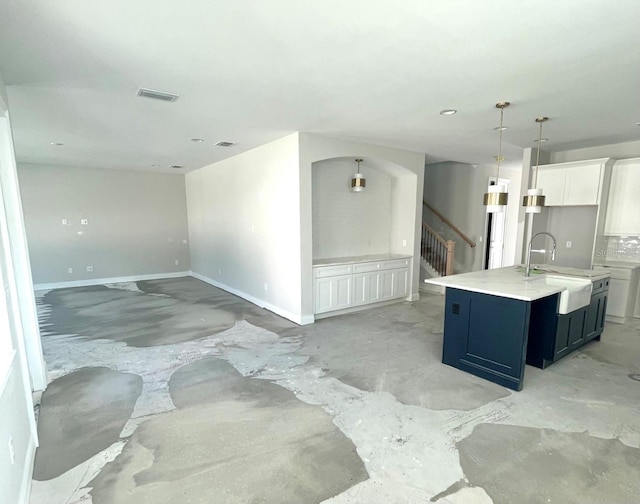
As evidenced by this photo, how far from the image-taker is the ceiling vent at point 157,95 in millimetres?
2957

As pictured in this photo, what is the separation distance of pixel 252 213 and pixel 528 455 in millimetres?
4948

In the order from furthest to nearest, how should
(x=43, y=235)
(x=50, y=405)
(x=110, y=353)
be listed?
1. (x=43, y=235)
2. (x=110, y=353)
3. (x=50, y=405)

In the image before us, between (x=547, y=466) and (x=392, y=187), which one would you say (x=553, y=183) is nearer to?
(x=392, y=187)

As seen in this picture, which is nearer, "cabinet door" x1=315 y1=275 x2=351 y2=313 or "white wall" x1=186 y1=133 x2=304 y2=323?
"white wall" x1=186 y1=133 x2=304 y2=323

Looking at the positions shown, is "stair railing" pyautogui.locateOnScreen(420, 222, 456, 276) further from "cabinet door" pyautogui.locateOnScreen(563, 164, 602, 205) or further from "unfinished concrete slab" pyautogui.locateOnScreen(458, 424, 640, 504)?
"unfinished concrete slab" pyautogui.locateOnScreen(458, 424, 640, 504)

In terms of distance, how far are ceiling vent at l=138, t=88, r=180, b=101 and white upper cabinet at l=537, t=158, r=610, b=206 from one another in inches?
223

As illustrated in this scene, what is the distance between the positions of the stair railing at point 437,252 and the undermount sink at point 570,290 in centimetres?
281

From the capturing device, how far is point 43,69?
8.19ft

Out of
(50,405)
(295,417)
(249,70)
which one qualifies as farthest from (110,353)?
(249,70)

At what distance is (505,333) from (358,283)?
260cm

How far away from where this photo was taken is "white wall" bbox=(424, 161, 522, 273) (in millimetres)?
7480

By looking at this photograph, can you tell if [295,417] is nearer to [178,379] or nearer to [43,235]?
[178,379]

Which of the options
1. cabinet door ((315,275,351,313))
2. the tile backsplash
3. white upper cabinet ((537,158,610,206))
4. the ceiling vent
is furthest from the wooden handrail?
the ceiling vent

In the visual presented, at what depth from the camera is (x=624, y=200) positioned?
491 centimetres
